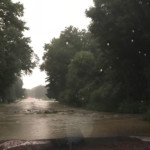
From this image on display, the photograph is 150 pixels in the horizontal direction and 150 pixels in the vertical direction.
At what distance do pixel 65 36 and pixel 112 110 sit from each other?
39.0m

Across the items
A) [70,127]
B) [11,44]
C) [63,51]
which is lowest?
[70,127]

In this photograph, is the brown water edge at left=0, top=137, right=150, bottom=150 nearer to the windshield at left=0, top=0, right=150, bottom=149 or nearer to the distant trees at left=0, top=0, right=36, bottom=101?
the windshield at left=0, top=0, right=150, bottom=149

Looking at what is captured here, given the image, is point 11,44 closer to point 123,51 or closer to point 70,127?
point 123,51

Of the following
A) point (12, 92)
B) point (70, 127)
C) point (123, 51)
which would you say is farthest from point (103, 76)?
point (12, 92)

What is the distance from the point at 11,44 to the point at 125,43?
2048 cm

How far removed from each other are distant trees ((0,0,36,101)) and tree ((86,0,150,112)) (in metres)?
9.68

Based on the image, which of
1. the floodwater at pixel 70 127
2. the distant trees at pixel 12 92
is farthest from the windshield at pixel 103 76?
the distant trees at pixel 12 92

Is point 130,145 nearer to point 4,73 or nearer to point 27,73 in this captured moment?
point 4,73

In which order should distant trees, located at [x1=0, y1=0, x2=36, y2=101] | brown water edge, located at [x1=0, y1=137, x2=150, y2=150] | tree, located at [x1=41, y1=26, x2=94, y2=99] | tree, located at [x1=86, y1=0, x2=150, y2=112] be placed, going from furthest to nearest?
tree, located at [x1=41, y1=26, x2=94, y2=99] → distant trees, located at [x1=0, y1=0, x2=36, y2=101] → tree, located at [x1=86, y1=0, x2=150, y2=112] → brown water edge, located at [x1=0, y1=137, x2=150, y2=150]

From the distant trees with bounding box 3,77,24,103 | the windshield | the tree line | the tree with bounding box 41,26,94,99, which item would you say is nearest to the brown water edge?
the windshield

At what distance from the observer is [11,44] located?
39938 millimetres

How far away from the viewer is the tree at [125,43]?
2266cm

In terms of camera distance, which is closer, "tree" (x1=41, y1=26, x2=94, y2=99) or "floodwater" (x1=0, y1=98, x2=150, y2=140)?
"floodwater" (x1=0, y1=98, x2=150, y2=140)

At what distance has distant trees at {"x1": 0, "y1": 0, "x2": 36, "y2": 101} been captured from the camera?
31781 millimetres
